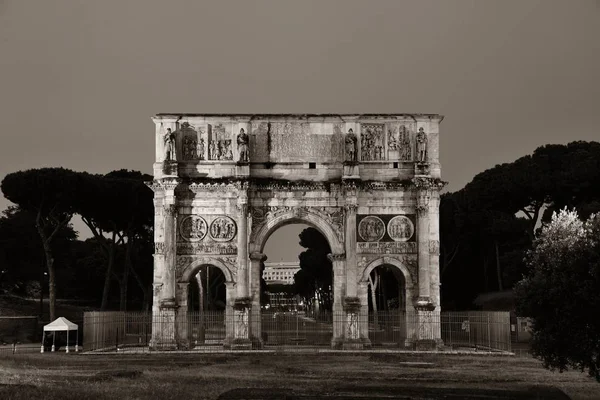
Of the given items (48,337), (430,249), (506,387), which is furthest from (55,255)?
(506,387)

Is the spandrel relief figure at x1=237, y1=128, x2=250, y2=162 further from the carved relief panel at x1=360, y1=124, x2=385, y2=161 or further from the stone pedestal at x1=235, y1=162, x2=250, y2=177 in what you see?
the carved relief panel at x1=360, y1=124, x2=385, y2=161

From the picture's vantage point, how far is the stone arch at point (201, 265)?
34.2m

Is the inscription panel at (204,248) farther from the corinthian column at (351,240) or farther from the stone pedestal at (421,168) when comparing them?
the stone pedestal at (421,168)

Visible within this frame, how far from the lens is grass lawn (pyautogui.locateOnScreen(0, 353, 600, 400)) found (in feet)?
53.7

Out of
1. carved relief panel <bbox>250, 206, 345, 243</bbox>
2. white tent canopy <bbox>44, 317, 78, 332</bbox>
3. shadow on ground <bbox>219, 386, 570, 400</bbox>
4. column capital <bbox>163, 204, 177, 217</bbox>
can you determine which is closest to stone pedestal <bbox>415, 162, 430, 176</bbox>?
carved relief panel <bbox>250, 206, 345, 243</bbox>

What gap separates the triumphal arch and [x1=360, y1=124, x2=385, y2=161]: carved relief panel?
0.04 metres

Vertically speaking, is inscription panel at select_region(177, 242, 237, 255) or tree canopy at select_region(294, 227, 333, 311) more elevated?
tree canopy at select_region(294, 227, 333, 311)

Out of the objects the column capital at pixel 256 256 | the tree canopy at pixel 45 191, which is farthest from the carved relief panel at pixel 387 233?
the tree canopy at pixel 45 191

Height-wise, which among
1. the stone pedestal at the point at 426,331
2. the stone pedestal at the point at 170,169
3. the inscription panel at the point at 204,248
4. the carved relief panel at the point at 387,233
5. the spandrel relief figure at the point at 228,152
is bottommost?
the stone pedestal at the point at 426,331

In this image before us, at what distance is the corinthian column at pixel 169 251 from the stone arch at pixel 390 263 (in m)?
7.53

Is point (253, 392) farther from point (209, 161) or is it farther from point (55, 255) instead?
point (55, 255)

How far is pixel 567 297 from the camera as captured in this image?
17.2m

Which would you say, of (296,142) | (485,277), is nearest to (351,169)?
(296,142)

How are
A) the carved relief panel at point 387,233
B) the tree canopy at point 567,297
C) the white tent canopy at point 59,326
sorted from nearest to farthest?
the tree canopy at point 567,297 < the white tent canopy at point 59,326 < the carved relief panel at point 387,233
